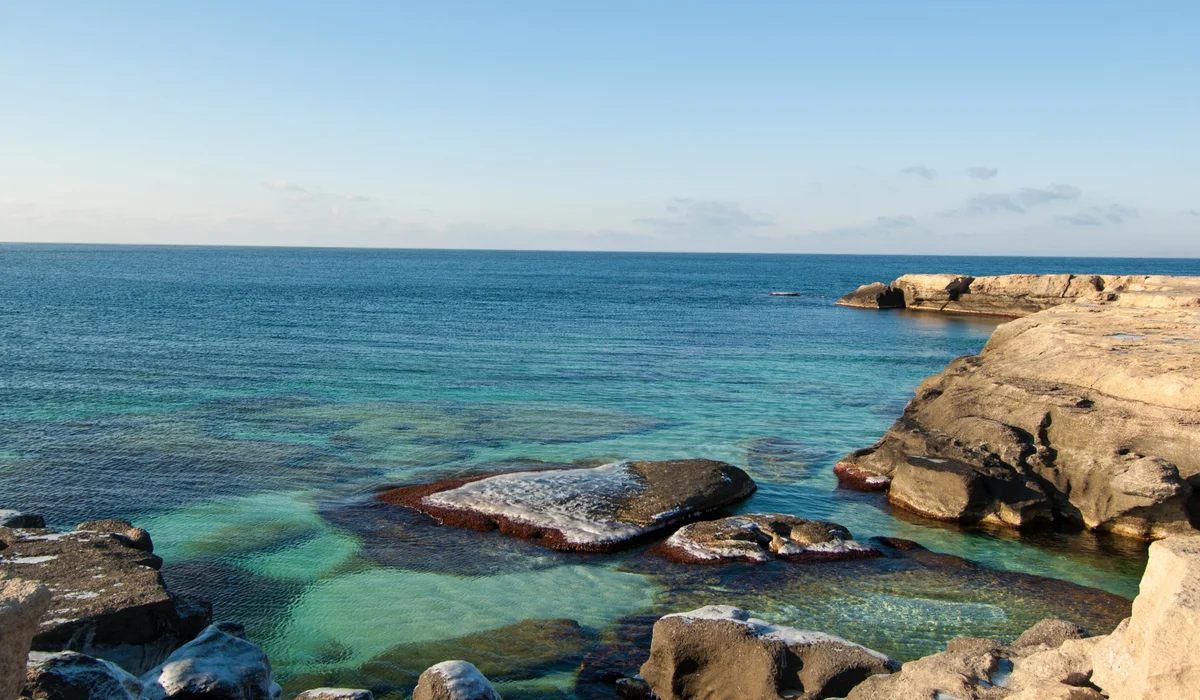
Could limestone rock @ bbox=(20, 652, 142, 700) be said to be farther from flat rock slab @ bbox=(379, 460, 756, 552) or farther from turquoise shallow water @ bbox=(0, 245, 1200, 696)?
flat rock slab @ bbox=(379, 460, 756, 552)

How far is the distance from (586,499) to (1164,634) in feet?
54.0

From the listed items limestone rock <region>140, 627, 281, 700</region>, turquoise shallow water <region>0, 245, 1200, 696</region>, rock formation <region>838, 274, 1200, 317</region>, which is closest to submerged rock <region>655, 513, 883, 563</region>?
turquoise shallow water <region>0, 245, 1200, 696</region>

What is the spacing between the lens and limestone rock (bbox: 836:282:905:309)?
94200mm

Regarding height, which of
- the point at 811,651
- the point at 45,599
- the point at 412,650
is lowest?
the point at 412,650

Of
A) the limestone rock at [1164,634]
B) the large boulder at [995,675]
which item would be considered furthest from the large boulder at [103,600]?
the limestone rock at [1164,634]

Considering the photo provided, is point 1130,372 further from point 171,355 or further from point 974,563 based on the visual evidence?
point 171,355

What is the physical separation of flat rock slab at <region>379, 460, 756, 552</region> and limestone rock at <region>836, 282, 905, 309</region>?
74310 mm

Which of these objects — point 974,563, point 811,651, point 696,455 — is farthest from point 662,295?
point 811,651

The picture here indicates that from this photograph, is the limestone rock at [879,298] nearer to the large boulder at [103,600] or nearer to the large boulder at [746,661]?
the large boulder at [746,661]

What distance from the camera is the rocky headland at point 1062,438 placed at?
22.4 metres

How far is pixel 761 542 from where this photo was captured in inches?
821

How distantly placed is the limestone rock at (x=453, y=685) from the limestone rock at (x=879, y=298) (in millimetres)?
88437

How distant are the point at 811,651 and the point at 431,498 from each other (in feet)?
43.2

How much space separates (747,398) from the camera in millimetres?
39938
